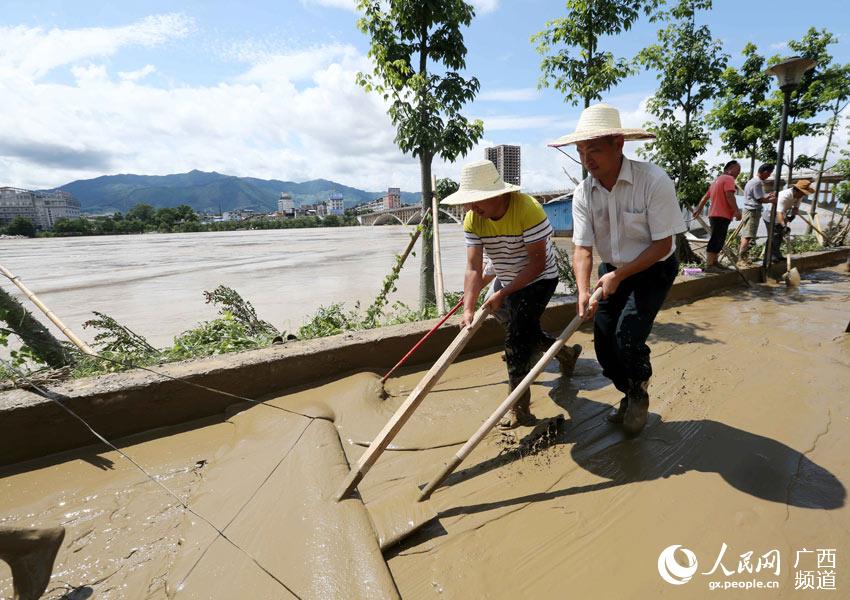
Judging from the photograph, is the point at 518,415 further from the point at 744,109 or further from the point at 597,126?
the point at 744,109

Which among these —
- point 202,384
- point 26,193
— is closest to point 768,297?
point 202,384

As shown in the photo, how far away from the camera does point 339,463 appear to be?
2.32m

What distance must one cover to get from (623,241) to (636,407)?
98 centimetres

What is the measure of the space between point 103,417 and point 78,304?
1014cm

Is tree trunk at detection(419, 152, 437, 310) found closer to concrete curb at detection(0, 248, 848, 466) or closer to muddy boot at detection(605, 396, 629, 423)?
concrete curb at detection(0, 248, 848, 466)

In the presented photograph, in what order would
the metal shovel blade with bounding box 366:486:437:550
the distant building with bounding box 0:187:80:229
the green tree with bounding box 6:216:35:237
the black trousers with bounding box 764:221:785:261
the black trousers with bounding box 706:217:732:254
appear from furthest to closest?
the distant building with bounding box 0:187:80:229 < the green tree with bounding box 6:216:35:237 < the black trousers with bounding box 764:221:785:261 < the black trousers with bounding box 706:217:732:254 < the metal shovel blade with bounding box 366:486:437:550

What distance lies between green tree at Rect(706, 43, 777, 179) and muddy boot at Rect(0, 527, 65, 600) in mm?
12636

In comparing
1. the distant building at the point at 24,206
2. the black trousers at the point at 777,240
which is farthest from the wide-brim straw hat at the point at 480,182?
the distant building at the point at 24,206

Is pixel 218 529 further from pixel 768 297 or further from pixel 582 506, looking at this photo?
pixel 768 297

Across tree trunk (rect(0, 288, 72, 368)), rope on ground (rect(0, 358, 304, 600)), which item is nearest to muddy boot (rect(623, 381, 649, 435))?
rope on ground (rect(0, 358, 304, 600))

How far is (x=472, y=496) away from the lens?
216cm

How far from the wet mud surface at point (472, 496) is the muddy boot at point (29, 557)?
0.15 meters

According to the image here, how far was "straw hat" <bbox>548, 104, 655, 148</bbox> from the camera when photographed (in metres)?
2.20

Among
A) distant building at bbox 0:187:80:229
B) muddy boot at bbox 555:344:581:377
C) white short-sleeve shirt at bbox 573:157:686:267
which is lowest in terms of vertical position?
muddy boot at bbox 555:344:581:377
